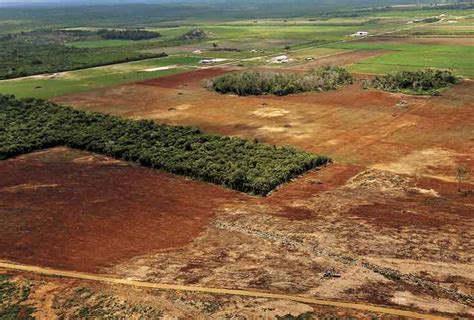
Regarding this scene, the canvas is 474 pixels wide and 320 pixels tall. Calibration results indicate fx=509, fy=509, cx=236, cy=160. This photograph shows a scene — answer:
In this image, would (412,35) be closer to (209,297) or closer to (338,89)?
(338,89)

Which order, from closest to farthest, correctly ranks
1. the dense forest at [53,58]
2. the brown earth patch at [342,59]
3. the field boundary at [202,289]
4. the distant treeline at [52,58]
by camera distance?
the field boundary at [202,289] < the brown earth patch at [342,59] < the distant treeline at [52,58] < the dense forest at [53,58]

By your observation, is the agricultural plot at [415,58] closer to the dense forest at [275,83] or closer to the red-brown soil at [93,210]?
the dense forest at [275,83]

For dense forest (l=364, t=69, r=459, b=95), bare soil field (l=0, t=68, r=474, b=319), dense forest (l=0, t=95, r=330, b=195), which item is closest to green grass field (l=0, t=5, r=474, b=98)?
dense forest (l=364, t=69, r=459, b=95)

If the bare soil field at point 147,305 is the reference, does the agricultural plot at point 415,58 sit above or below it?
above

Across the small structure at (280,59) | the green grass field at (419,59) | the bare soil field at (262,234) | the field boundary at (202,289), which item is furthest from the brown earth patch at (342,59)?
the field boundary at (202,289)

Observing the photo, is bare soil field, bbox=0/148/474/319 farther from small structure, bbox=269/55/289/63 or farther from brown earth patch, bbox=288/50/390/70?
small structure, bbox=269/55/289/63
